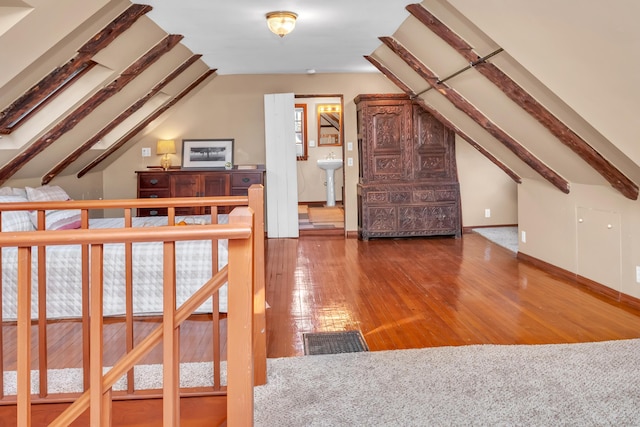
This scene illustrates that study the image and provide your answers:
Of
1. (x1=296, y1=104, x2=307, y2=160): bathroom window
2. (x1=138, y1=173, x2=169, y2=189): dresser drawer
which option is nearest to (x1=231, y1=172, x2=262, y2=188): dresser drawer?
(x1=138, y1=173, x2=169, y2=189): dresser drawer

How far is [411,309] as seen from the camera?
3977 mm

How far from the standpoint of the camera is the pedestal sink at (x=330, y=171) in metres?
9.60

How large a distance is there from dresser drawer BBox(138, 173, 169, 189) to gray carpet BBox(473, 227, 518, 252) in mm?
4551

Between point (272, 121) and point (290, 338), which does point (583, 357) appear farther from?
point (272, 121)

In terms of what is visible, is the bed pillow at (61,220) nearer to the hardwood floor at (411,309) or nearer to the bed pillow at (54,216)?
the bed pillow at (54,216)

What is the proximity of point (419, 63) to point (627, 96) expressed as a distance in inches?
106

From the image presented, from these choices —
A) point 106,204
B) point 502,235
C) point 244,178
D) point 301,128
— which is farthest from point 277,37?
point 301,128

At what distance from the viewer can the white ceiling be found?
4.11 meters

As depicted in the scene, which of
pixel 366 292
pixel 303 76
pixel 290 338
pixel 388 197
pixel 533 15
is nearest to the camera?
pixel 533 15

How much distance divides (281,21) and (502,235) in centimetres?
450

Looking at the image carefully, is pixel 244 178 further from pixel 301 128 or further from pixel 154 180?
pixel 301 128

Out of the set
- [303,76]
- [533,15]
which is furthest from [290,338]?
[303,76]

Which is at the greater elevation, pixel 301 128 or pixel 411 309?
pixel 301 128

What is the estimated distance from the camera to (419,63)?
5273mm
